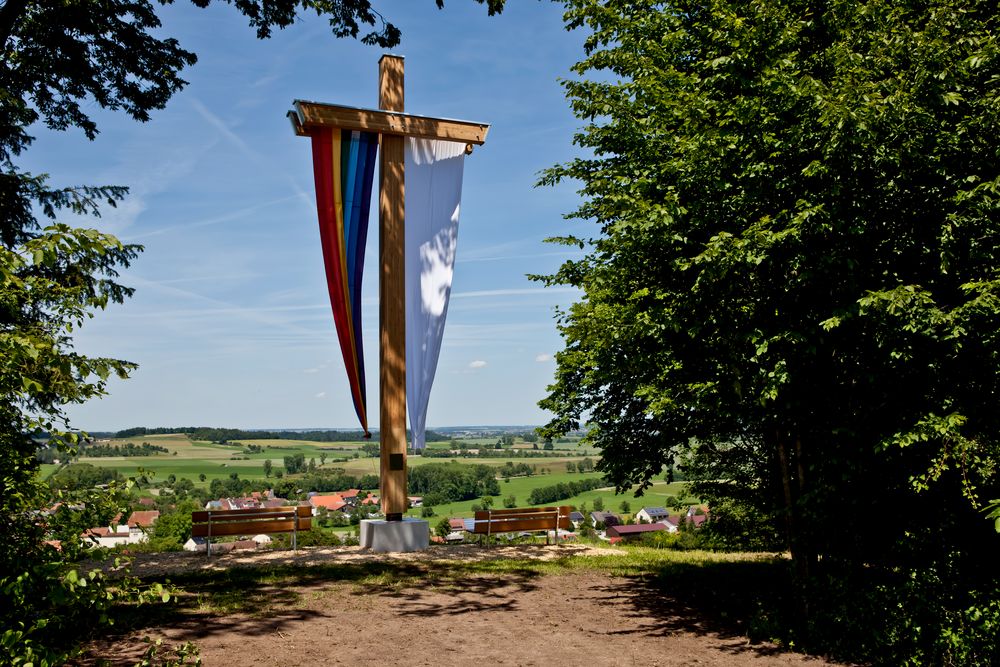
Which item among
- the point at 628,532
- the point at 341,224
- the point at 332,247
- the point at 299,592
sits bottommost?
the point at 628,532

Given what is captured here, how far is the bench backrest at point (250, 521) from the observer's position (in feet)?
41.9

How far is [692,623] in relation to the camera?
8797 mm

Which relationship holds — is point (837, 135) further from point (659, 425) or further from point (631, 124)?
point (659, 425)

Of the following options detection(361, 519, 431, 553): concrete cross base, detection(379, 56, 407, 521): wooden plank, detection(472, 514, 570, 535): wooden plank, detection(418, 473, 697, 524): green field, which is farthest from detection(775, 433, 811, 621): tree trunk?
detection(418, 473, 697, 524): green field

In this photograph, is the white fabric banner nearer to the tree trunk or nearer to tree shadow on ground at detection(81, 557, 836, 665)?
tree shadow on ground at detection(81, 557, 836, 665)

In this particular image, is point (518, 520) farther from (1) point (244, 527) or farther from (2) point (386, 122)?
(2) point (386, 122)

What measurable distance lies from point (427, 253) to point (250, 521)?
5.89 meters

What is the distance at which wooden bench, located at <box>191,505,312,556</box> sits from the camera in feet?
41.9

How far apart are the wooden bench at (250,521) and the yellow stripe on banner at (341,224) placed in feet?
9.57

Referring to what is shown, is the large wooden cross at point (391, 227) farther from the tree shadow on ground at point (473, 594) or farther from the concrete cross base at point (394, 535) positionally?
the tree shadow on ground at point (473, 594)

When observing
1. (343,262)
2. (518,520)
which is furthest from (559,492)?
(343,262)

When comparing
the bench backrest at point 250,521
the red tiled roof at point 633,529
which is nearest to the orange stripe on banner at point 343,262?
the bench backrest at point 250,521

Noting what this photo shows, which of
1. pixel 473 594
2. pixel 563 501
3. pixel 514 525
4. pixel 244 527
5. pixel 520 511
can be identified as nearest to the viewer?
pixel 473 594

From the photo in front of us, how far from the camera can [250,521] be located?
13055 mm
